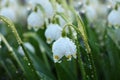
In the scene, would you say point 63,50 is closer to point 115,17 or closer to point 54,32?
point 54,32

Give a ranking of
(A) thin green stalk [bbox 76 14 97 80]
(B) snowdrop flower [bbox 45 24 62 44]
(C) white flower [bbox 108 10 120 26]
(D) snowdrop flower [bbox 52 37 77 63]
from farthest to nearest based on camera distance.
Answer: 1. (C) white flower [bbox 108 10 120 26]
2. (B) snowdrop flower [bbox 45 24 62 44]
3. (A) thin green stalk [bbox 76 14 97 80]
4. (D) snowdrop flower [bbox 52 37 77 63]

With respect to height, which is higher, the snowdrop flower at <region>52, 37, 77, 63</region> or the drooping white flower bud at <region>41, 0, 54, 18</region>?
the drooping white flower bud at <region>41, 0, 54, 18</region>

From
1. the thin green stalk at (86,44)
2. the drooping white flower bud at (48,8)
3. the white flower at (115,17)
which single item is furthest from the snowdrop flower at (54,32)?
the white flower at (115,17)

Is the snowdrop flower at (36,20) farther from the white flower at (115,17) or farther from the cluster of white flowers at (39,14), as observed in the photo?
the white flower at (115,17)

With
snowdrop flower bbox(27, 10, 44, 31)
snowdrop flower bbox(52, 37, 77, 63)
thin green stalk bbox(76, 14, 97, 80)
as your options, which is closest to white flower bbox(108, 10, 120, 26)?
thin green stalk bbox(76, 14, 97, 80)

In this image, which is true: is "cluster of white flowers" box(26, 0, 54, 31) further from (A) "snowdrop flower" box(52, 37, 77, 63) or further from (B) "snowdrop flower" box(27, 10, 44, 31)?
(A) "snowdrop flower" box(52, 37, 77, 63)

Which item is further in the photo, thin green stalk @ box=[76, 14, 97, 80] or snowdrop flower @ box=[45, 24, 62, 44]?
snowdrop flower @ box=[45, 24, 62, 44]

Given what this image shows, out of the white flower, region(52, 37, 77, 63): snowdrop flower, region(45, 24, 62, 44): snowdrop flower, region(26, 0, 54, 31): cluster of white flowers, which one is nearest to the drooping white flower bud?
region(26, 0, 54, 31): cluster of white flowers

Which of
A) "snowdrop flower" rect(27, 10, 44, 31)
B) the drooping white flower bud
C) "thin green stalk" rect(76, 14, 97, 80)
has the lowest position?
"thin green stalk" rect(76, 14, 97, 80)

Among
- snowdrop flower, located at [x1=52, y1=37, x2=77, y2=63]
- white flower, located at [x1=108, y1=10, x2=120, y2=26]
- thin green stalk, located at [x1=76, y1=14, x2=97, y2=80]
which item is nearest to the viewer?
snowdrop flower, located at [x1=52, y1=37, x2=77, y2=63]

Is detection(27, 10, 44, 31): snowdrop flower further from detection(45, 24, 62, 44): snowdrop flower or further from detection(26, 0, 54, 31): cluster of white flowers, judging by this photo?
detection(45, 24, 62, 44): snowdrop flower

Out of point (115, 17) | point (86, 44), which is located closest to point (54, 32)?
point (86, 44)

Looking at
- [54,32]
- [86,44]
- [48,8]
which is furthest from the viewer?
[48,8]
